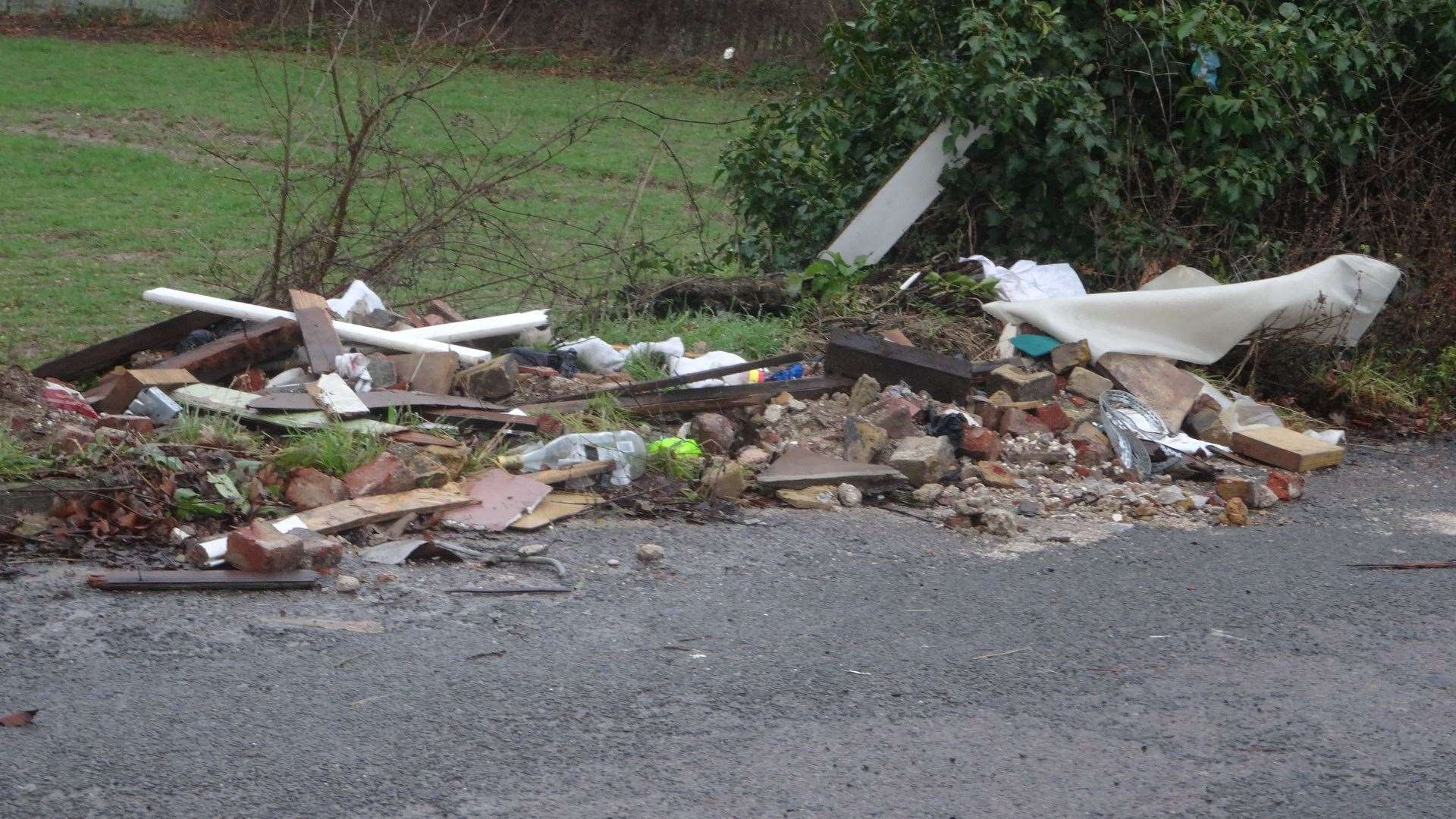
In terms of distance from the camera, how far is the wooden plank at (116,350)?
21.0 feet

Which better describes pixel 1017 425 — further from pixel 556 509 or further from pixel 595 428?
pixel 556 509

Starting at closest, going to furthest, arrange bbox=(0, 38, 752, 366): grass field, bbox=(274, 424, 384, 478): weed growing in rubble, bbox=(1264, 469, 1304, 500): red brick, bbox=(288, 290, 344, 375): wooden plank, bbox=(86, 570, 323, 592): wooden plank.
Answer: bbox=(86, 570, 323, 592): wooden plank < bbox=(274, 424, 384, 478): weed growing in rubble < bbox=(1264, 469, 1304, 500): red brick < bbox=(288, 290, 344, 375): wooden plank < bbox=(0, 38, 752, 366): grass field

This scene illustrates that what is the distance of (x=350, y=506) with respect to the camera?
477 cm

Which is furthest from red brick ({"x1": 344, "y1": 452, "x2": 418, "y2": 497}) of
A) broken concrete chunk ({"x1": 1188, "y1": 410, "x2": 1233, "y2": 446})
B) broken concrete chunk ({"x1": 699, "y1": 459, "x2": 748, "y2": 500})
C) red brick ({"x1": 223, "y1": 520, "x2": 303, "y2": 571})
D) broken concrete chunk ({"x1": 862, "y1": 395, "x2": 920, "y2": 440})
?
broken concrete chunk ({"x1": 1188, "y1": 410, "x2": 1233, "y2": 446})

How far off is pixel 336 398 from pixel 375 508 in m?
1.03

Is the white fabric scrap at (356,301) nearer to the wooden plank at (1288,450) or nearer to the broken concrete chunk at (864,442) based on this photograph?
the broken concrete chunk at (864,442)

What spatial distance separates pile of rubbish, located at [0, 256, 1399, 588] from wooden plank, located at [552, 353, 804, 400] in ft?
0.06

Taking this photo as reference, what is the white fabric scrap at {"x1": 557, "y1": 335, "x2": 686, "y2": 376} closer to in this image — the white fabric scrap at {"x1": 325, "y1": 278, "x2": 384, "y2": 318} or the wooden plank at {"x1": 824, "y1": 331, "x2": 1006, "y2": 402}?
the wooden plank at {"x1": 824, "y1": 331, "x2": 1006, "y2": 402}

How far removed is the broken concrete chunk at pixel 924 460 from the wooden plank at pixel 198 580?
2.53m

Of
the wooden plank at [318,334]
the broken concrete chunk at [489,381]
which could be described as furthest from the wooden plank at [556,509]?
the wooden plank at [318,334]

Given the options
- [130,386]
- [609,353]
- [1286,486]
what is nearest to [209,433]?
[130,386]

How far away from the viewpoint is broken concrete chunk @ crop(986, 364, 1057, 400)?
6.69 m

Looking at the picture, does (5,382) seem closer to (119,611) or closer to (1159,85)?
(119,611)

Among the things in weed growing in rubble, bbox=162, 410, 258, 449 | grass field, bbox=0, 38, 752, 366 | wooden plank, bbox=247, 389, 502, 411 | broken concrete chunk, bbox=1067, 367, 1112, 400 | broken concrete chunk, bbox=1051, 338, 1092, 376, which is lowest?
grass field, bbox=0, 38, 752, 366
